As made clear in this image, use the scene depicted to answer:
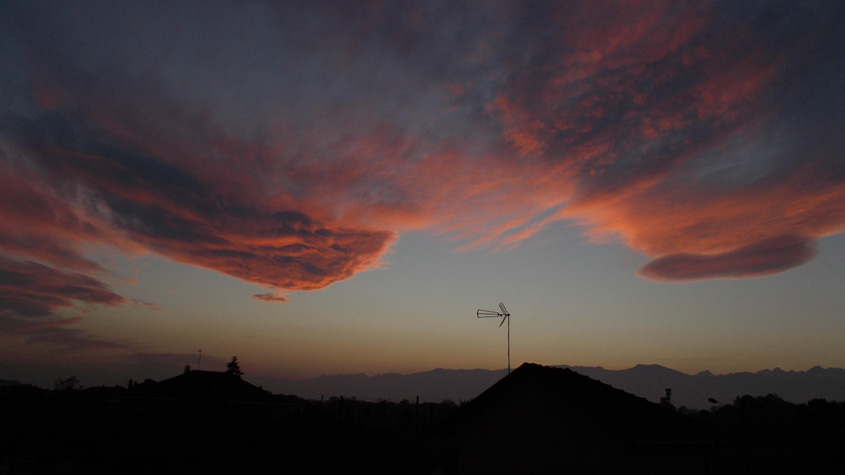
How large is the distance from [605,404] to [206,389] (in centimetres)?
3913

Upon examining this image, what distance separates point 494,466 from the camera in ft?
52.7

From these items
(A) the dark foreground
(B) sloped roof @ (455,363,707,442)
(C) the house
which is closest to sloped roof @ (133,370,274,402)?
(A) the dark foreground

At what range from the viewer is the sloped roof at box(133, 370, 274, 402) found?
4094cm

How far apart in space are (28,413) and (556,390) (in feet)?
113

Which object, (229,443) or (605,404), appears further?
(229,443)

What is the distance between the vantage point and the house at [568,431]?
1314cm

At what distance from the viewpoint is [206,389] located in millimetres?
41812

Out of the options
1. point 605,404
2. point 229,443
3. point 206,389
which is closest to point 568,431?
point 605,404

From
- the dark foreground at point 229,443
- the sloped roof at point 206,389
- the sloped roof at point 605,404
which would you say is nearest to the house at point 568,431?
the sloped roof at point 605,404

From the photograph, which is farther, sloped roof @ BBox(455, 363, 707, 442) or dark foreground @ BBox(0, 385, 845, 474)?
dark foreground @ BBox(0, 385, 845, 474)

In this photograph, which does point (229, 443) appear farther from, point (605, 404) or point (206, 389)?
point (206, 389)

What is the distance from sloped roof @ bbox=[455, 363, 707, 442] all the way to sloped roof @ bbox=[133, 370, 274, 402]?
32016mm

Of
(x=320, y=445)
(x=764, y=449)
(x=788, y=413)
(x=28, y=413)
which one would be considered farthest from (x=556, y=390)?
(x=788, y=413)

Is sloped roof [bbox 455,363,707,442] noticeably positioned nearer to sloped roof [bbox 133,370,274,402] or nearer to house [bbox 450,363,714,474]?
house [bbox 450,363,714,474]
